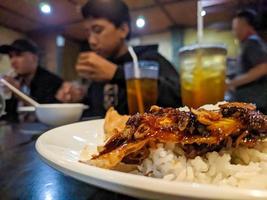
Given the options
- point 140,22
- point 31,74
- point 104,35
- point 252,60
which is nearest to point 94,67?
→ point 104,35

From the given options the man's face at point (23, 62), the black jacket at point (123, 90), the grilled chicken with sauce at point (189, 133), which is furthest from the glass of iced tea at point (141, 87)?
the man's face at point (23, 62)

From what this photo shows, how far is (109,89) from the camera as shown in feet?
5.95

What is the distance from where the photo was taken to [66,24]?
3061 mm

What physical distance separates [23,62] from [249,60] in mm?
1743

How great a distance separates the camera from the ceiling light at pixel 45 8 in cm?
255

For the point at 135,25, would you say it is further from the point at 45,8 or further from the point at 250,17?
the point at 250,17

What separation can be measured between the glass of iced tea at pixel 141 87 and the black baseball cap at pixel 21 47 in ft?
3.10

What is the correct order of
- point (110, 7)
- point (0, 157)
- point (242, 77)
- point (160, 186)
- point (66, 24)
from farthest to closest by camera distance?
point (66, 24) → point (242, 77) → point (110, 7) → point (0, 157) → point (160, 186)

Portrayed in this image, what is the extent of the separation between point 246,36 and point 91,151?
6.75 ft

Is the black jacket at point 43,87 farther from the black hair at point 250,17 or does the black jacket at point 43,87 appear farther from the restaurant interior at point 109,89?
the black hair at point 250,17

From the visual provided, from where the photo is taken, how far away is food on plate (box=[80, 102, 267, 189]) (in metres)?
0.34

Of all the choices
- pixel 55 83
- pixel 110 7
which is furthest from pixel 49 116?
pixel 55 83

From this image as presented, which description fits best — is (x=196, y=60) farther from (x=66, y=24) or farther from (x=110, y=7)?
(x=66, y=24)

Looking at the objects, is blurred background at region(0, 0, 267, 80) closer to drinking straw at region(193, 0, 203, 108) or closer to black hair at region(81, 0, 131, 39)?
black hair at region(81, 0, 131, 39)
